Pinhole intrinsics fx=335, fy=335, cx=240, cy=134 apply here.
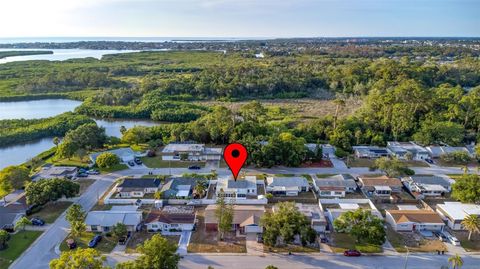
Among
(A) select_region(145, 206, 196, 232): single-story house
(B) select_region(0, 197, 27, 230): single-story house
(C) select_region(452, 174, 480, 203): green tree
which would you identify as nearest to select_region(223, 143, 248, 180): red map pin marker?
(A) select_region(145, 206, 196, 232): single-story house

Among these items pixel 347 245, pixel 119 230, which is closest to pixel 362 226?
pixel 347 245

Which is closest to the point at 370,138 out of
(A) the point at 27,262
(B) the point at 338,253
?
(B) the point at 338,253

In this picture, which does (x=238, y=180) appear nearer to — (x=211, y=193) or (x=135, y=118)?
(x=211, y=193)

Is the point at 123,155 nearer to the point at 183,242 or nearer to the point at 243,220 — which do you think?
the point at 183,242

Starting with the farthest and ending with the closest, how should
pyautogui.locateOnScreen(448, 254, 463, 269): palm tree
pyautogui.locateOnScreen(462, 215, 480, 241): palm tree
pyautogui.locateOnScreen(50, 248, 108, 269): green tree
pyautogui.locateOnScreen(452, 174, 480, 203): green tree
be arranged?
pyautogui.locateOnScreen(452, 174, 480, 203): green tree → pyautogui.locateOnScreen(462, 215, 480, 241): palm tree → pyautogui.locateOnScreen(448, 254, 463, 269): palm tree → pyautogui.locateOnScreen(50, 248, 108, 269): green tree

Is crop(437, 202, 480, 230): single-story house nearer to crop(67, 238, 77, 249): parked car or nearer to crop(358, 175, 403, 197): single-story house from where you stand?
crop(358, 175, 403, 197): single-story house

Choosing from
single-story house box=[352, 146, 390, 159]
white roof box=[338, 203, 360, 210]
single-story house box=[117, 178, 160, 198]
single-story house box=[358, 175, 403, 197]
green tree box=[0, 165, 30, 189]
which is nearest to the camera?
white roof box=[338, 203, 360, 210]

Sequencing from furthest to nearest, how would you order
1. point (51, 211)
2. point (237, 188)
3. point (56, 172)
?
point (56, 172) → point (237, 188) → point (51, 211)
